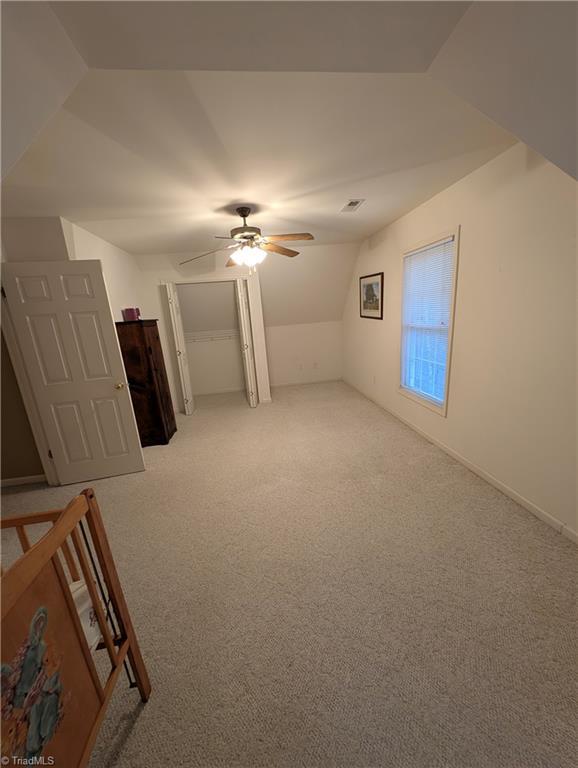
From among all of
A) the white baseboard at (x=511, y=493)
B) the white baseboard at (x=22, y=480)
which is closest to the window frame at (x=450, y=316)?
the white baseboard at (x=511, y=493)

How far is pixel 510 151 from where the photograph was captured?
189 centimetres

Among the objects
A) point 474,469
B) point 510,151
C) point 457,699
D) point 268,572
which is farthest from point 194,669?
point 510,151

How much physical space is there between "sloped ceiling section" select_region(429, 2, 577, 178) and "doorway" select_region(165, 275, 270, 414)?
358 cm

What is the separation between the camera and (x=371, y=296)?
4.19 m

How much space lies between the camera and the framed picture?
154 inches

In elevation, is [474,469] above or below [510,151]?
below

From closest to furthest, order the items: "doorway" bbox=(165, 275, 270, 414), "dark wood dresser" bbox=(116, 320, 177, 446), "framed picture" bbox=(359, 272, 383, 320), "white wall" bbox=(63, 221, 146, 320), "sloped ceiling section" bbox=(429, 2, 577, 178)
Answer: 1. "sloped ceiling section" bbox=(429, 2, 577, 178)
2. "white wall" bbox=(63, 221, 146, 320)
3. "dark wood dresser" bbox=(116, 320, 177, 446)
4. "framed picture" bbox=(359, 272, 383, 320)
5. "doorway" bbox=(165, 275, 270, 414)

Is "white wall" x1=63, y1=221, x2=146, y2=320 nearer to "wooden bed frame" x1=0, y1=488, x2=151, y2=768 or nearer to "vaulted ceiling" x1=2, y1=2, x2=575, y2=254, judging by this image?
"vaulted ceiling" x1=2, y1=2, x2=575, y2=254

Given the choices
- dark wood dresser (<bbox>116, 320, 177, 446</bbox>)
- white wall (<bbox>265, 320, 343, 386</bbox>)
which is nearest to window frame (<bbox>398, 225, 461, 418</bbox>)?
white wall (<bbox>265, 320, 343, 386</bbox>)

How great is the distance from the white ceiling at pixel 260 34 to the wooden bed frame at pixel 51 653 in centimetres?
139

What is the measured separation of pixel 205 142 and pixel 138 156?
41cm

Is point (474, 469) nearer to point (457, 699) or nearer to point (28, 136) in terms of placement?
point (457, 699)

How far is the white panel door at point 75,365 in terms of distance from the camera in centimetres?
244

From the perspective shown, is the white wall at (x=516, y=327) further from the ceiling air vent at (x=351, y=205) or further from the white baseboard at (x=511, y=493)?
the ceiling air vent at (x=351, y=205)
